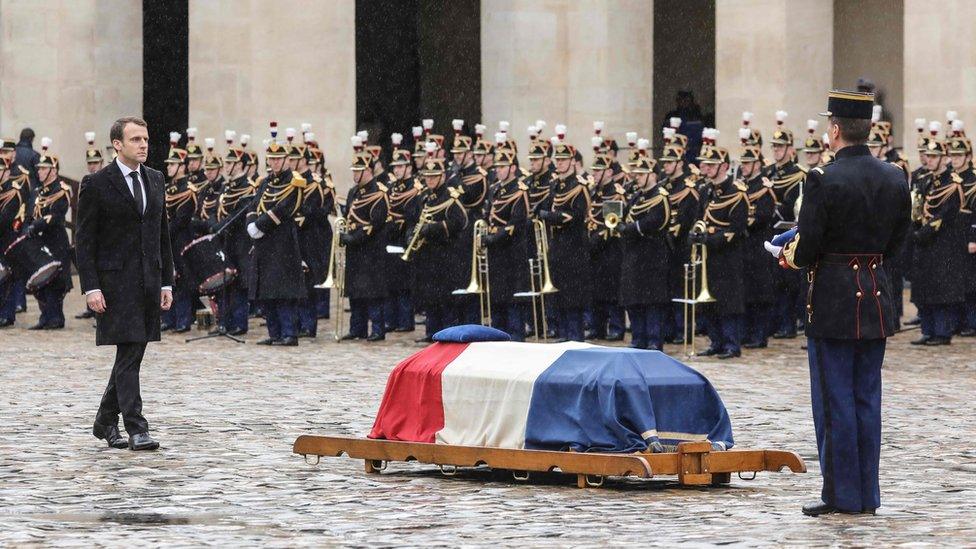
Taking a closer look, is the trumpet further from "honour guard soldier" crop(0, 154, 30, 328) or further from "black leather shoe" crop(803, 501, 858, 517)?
"black leather shoe" crop(803, 501, 858, 517)

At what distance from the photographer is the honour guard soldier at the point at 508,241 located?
64.9 feet

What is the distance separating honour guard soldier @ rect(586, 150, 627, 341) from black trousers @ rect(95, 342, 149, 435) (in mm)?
8677

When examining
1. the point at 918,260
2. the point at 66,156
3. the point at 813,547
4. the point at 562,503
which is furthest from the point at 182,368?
the point at 66,156

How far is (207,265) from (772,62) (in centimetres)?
752

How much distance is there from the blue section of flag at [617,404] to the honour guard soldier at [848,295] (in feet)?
3.28

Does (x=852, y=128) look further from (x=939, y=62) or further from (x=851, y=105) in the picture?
(x=939, y=62)

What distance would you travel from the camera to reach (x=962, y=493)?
9602 millimetres

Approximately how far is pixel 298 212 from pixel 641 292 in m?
3.53

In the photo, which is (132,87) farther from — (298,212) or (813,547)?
(813,547)

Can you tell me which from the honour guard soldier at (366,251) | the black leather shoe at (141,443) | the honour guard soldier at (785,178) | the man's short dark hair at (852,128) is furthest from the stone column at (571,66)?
the man's short dark hair at (852,128)

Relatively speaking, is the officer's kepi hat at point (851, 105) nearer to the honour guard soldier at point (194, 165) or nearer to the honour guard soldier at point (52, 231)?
the honour guard soldier at point (194, 165)

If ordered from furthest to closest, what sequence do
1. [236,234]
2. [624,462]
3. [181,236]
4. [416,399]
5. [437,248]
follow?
[181,236], [236,234], [437,248], [416,399], [624,462]

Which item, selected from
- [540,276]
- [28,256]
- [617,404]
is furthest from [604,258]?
[617,404]

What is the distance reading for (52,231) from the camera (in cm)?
2222
